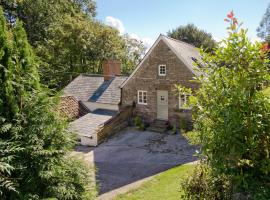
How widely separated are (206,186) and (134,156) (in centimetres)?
942

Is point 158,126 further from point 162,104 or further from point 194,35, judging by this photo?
point 194,35

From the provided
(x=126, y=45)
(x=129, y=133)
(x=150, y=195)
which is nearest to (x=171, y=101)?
(x=129, y=133)

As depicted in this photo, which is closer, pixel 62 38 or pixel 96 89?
pixel 96 89

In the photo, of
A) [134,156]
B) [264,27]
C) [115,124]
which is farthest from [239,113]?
[264,27]

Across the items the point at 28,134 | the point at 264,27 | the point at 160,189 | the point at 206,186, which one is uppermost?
the point at 264,27

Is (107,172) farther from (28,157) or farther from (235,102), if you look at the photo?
(235,102)

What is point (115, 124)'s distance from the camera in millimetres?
18875

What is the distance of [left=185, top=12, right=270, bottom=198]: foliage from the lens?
11.9 feet

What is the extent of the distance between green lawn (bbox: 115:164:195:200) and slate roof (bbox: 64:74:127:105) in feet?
33.9

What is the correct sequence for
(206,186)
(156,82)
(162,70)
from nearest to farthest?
1. (206,186)
2. (162,70)
3. (156,82)

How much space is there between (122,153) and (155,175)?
3.95 meters

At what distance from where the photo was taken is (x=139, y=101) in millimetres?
20375

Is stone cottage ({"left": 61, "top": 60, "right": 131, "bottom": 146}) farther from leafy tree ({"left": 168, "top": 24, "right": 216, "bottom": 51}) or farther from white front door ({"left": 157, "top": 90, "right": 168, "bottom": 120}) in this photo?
leafy tree ({"left": 168, "top": 24, "right": 216, "bottom": 51})

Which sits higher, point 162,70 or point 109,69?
point 109,69
